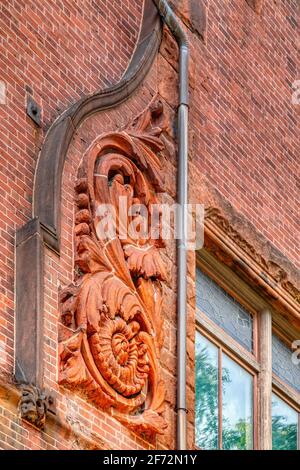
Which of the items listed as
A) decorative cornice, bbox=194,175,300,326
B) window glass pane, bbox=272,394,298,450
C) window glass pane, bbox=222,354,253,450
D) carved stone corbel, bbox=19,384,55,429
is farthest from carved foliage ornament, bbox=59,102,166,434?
window glass pane, bbox=272,394,298,450

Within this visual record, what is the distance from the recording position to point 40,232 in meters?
16.3

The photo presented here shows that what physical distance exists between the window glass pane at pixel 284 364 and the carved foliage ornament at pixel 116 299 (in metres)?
2.61

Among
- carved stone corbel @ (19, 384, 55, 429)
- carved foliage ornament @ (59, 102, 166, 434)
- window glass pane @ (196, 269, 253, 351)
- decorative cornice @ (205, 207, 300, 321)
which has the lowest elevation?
carved stone corbel @ (19, 384, 55, 429)

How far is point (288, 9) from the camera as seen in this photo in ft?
72.1

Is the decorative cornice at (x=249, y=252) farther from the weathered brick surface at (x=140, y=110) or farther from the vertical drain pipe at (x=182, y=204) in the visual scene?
the vertical drain pipe at (x=182, y=204)

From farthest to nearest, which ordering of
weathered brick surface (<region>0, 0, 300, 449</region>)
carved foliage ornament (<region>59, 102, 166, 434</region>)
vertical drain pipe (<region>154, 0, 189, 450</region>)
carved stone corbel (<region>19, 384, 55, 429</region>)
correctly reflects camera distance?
vertical drain pipe (<region>154, 0, 189, 450</region>)
carved foliage ornament (<region>59, 102, 166, 434</region>)
weathered brick surface (<region>0, 0, 300, 449</region>)
carved stone corbel (<region>19, 384, 55, 429</region>)

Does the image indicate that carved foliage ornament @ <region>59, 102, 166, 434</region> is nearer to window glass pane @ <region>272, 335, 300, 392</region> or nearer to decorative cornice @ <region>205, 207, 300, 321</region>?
decorative cornice @ <region>205, 207, 300, 321</region>

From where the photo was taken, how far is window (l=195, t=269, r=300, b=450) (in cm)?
1880

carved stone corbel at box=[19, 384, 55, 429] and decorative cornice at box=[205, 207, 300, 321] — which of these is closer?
carved stone corbel at box=[19, 384, 55, 429]

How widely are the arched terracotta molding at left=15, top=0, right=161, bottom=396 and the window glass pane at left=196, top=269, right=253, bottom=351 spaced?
1932 mm

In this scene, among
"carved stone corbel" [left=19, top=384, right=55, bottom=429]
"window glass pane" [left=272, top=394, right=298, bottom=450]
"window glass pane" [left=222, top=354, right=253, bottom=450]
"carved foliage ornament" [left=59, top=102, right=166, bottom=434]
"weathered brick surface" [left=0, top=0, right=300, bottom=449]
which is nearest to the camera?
"carved stone corbel" [left=19, top=384, right=55, bottom=429]

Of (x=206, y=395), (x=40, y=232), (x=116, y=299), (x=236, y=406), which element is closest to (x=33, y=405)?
(x=40, y=232)

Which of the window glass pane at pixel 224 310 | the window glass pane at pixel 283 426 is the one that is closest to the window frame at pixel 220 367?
the window glass pane at pixel 224 310

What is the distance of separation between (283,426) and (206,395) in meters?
1.45
